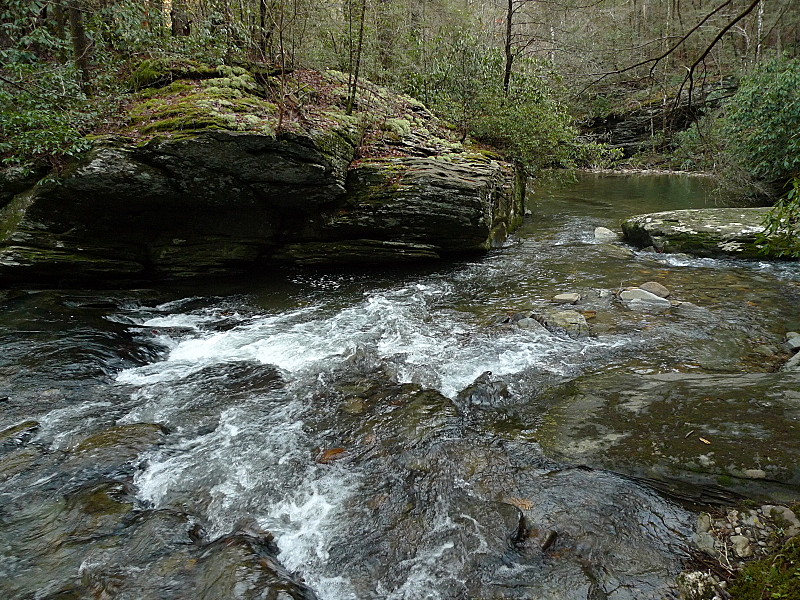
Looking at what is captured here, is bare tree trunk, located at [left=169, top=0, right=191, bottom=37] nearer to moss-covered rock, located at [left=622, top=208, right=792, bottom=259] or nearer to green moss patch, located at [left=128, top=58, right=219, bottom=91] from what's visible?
green moss patch, located at [left=128, top=58, right=219, bottom=91]

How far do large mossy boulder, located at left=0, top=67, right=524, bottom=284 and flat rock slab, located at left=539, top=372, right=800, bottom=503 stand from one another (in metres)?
5.89

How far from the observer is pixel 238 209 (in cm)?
909

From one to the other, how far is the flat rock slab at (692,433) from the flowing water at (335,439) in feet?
0.76

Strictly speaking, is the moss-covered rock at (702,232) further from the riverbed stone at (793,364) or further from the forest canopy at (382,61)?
the riverbed stone at (793,364)

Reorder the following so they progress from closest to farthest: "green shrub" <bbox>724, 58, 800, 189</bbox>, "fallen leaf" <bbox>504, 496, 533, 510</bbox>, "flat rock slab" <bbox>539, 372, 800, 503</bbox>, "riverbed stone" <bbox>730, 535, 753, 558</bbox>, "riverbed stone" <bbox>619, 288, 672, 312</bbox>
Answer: "riverbed stone" <bbox>730, 535, 753, 558</bbox>, "flat rock slab" <bbox>539, 372, 800, 503</bbox>, "fallen leaf" <bbox>504, 496, 533, 510</bbox>, "riverbed stone" <bbox>619, 288, 672, 312</bbox>, "green shrub" <bbox>724, 58, 800, 189</bbox>

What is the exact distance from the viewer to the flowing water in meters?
3.05

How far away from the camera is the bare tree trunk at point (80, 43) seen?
29.9 ft

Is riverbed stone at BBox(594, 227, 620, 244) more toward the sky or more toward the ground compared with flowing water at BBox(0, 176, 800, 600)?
more toward the sky

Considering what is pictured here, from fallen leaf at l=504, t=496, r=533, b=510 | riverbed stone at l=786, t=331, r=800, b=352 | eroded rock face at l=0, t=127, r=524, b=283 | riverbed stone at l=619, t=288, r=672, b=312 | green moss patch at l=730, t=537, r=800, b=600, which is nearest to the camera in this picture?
green moss patch at l=730, t=537, r=800, b=600

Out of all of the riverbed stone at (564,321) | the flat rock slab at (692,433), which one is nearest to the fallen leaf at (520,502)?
the flat rock slab at (692,433)

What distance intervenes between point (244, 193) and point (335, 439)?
598cm

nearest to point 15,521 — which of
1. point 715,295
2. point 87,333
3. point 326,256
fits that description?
point 87,333

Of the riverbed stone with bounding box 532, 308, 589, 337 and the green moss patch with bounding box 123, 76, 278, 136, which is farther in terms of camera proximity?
the green moss patch with bounding box 123, 76, 278, 136

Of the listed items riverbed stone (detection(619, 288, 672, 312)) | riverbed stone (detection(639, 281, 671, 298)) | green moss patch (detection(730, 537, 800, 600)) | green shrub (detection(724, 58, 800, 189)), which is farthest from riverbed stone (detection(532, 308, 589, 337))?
green shrub (detection(724, 58, 800, 189))
